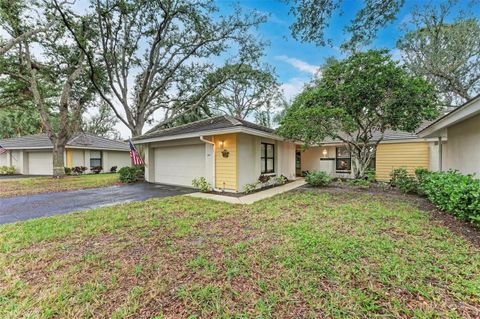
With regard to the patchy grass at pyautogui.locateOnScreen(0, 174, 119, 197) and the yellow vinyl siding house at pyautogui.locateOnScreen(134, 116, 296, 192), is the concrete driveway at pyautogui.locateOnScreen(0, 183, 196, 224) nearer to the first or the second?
the patchy grass at pyautogui.locateOnScreen(0, 174, 119, 197)

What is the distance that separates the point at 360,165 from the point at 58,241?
1073 cm

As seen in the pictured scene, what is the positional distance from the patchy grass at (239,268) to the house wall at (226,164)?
369 centimetres

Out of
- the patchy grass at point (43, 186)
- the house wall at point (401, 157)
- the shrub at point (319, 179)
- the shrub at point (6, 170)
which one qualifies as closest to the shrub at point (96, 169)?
the patchy grass at point (43, 186)

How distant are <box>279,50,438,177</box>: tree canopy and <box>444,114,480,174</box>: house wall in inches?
42.5

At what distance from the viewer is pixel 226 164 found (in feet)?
28.5

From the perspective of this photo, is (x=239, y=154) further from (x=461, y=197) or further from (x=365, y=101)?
(x=461, y=197)

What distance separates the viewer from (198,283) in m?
2.50

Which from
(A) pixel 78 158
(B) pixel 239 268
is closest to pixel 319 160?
(B) pixel 239 268

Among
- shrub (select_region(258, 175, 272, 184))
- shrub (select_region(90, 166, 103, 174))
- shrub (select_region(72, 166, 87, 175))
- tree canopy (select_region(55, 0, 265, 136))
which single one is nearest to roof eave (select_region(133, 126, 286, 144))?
shrub (select_region(258, 175, 272, 184))

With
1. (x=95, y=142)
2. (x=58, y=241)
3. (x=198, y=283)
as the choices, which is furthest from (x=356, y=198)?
(x=95, y=142)

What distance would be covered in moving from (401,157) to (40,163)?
1094 inches

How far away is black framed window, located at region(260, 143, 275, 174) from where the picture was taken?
9.94 m

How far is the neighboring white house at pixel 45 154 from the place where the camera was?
58.6 ft

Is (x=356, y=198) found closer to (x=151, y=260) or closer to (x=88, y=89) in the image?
(x=151, y=260)
